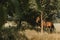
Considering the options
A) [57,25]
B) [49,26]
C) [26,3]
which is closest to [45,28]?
[49,26]

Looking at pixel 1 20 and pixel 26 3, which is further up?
pixel 26 3

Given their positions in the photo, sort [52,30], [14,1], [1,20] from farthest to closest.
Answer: [52,30], [1,20], [14,1]

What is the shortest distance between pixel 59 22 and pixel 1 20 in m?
11.6

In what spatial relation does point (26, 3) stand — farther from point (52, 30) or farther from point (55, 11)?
point (52, 30)

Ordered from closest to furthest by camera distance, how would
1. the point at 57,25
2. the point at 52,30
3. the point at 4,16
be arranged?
1. the point at 4,16
2. the point at 52,30
3. the point at 57,25

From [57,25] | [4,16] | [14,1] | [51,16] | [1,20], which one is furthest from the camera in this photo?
[57,25]

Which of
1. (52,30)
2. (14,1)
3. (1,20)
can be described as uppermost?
(14,1)

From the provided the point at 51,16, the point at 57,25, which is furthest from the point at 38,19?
the point at 57,25

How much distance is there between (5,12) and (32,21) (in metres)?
8.48

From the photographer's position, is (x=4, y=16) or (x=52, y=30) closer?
(x=4, y=16)

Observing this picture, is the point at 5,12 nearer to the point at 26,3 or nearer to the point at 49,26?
the point at 26,3

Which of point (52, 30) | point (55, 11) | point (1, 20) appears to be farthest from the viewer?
point (52, 30)

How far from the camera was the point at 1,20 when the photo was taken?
2.83m

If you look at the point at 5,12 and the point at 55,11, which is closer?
the point at 5,12
